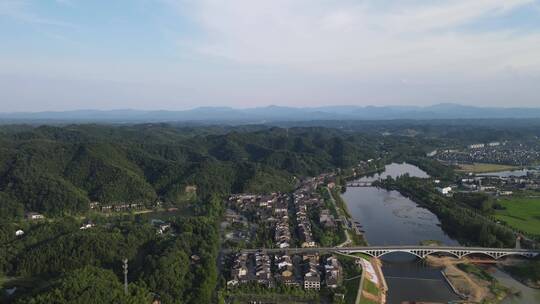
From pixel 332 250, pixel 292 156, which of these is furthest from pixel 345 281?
pixel 292 156

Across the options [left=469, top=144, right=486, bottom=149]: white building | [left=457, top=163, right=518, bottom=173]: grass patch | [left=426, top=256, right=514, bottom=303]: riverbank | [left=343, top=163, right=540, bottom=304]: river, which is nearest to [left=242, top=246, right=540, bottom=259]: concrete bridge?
[left=426, top=256, right=514, bottom=303]: riverbank

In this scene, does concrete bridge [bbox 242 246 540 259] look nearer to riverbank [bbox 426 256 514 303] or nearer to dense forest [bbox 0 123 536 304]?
riverbank [bbox 426 256 514 303]

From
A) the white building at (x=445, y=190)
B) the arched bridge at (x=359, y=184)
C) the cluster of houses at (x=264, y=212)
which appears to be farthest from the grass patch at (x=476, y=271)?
the arched bridge at (x=359, y=184)

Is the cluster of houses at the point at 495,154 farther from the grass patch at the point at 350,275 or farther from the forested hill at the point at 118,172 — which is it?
the grass patch at the point at 350,275

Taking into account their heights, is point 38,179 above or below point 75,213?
above

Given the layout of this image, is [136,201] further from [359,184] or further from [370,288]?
[359,184]

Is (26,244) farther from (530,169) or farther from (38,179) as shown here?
(530,169)
